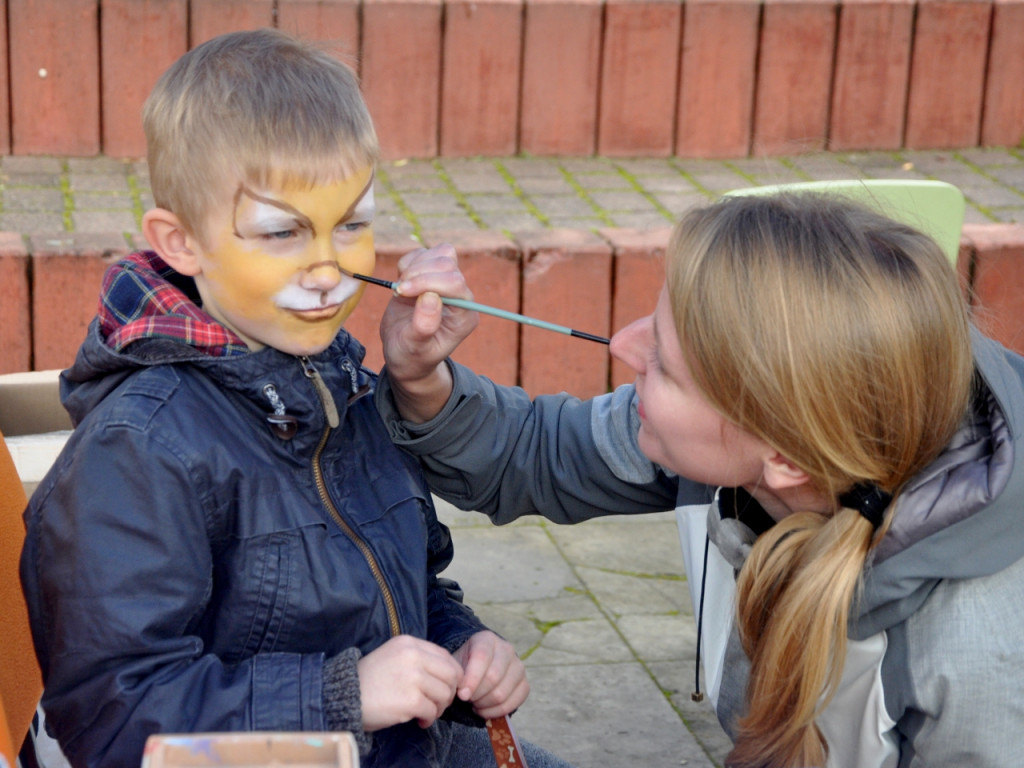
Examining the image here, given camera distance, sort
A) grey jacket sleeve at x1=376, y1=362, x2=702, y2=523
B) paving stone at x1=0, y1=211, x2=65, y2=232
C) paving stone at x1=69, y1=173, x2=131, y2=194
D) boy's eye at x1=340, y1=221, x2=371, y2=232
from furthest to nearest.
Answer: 1. paving stone at x1=69, y1=173, x2=131, y2=194
2. paving stone at x1=0, y1=211, x2=65, y2=232
3. grey jacket sleeve at x1=376, y1=362, x2=702, y2=523
4. boy's eye at x1=340, y1=221, x2=371, y2=232

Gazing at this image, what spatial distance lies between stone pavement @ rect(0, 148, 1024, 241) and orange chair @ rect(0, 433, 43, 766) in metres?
2.20


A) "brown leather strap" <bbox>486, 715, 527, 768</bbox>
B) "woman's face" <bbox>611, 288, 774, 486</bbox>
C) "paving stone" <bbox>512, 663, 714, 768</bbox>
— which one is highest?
"woman's face" <bbox>611, 288, 774, 486</bbox>

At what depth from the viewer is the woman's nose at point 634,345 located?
5.33 feet

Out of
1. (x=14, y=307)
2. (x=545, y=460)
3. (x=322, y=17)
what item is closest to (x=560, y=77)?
(x=322, y=17)

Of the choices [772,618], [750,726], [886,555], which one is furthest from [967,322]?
[750,726]

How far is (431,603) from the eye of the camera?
1.74 meters

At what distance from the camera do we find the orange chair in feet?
4.97

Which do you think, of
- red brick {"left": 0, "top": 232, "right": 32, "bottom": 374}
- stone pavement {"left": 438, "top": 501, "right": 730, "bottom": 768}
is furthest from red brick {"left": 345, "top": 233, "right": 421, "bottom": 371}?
red brick {"left": 0, "top": 232, "right": 32, "bottom": 374}

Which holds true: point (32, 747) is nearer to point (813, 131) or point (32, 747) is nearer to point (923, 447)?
point (923, 447)

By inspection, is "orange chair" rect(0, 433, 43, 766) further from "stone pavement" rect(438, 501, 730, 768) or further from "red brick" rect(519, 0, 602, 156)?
"red brick" rect(519, 0, 602, 156)

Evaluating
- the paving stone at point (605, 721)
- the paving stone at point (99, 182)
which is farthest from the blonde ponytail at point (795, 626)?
the paving stone at point (99, 182)

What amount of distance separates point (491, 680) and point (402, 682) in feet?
0.71

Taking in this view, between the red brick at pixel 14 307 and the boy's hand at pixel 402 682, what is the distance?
233cm

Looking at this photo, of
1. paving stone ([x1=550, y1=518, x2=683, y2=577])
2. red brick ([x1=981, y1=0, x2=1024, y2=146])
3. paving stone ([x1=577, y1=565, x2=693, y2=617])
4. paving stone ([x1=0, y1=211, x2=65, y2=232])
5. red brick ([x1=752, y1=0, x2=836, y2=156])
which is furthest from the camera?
red brick ([x1=981, y1=0, x2=1024, y2=146])
